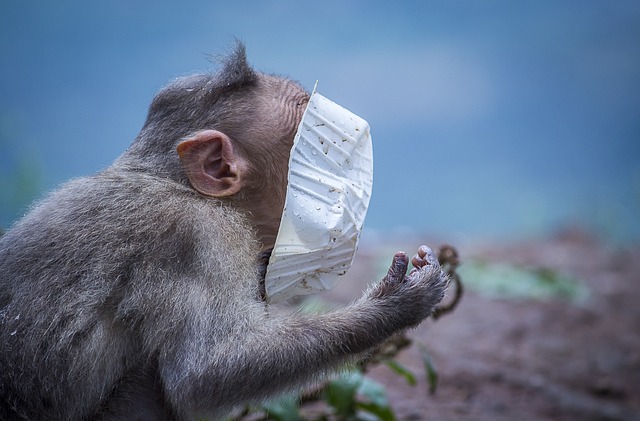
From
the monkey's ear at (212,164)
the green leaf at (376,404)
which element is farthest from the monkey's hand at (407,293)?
the green leaf at (376,404)

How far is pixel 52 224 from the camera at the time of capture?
344cm

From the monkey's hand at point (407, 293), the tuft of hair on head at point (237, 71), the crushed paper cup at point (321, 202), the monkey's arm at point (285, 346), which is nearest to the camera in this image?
the monkey's arm at point (285, 346)

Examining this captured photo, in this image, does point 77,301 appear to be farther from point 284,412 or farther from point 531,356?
point 531,356

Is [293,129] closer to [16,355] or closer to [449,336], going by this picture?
[16,355]

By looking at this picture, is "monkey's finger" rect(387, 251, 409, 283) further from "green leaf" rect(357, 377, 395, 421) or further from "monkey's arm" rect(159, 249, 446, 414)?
"green leaf" rect(357, 377, 395, 421)

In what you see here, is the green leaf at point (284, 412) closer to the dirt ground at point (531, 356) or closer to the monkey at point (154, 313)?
the monkey at point (154, 313)

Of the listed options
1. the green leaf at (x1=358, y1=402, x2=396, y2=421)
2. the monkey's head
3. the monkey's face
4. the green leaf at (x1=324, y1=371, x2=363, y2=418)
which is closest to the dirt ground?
the green leaf at (x1=358, y1=402, x2=396, y2=421)

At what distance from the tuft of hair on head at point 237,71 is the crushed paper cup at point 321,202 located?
0.41 metres

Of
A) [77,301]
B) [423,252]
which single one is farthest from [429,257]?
[77,301]

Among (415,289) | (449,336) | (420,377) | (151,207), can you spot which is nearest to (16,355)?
(151,207)

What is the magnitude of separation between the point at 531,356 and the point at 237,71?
424cm

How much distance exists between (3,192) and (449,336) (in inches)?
175

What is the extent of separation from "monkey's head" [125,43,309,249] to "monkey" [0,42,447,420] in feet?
0.28

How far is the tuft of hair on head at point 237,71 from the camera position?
12.8ft
